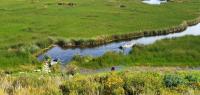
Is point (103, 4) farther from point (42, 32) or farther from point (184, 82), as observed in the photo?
point (184, 82)

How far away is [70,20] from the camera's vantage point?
235 feet

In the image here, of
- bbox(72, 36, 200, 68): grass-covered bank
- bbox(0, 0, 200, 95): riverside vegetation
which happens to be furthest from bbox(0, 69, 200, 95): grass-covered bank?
bbox(72, 36, 200, 68): grass-covered bank

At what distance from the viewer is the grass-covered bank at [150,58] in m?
43.8

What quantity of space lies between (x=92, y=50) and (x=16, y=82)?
114 feet

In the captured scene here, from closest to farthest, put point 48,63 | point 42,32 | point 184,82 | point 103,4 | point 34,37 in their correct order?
point 184,82 → point 48,63 → point 34,37 → point 42,32 → point 103,4

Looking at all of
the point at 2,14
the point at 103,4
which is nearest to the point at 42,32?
the point at 2,14

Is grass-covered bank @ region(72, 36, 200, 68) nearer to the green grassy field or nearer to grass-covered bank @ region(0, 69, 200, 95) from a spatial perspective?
the green grassy field

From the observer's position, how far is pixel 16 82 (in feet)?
57.6

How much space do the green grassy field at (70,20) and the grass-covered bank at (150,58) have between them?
6759mm

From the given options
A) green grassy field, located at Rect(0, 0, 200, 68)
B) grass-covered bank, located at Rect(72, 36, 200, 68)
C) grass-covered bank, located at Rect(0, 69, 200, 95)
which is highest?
grass-covered bank, located at Rect(0, 69, 200, 95)

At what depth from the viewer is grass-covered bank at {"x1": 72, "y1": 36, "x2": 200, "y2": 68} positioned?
4378 cm

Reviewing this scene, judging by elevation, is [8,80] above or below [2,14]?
above

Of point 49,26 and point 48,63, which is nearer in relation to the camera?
point 48,63

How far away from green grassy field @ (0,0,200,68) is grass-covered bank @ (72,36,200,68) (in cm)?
676
